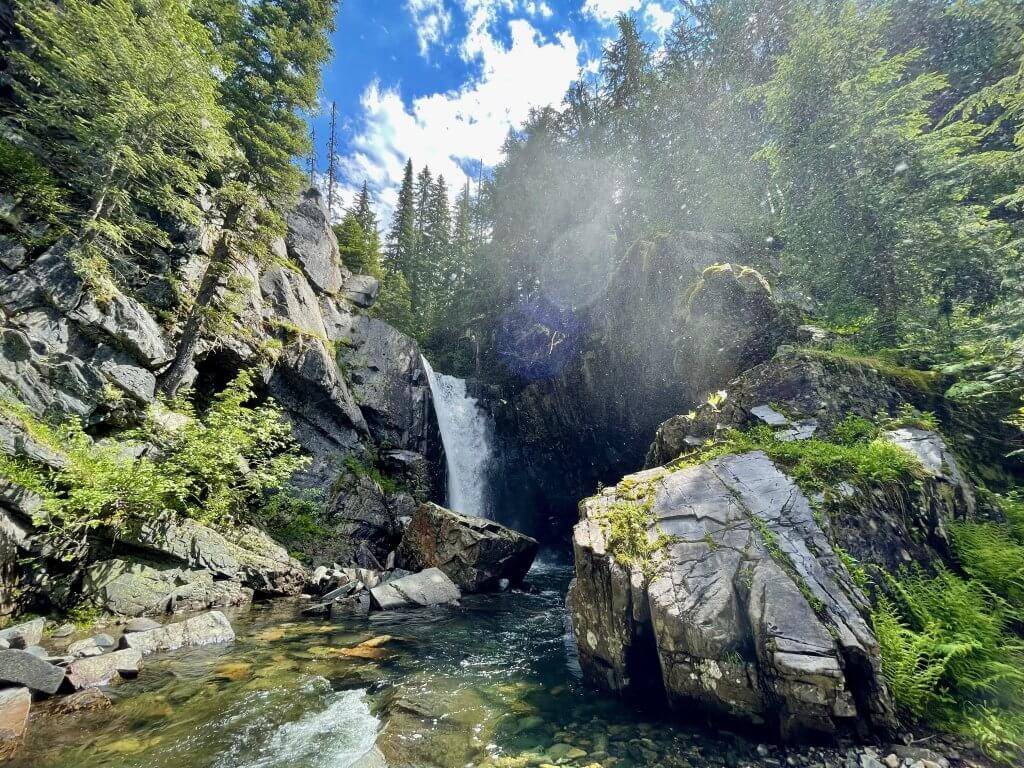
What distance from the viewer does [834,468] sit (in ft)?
20.3

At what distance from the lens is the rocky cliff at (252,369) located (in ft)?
32.1

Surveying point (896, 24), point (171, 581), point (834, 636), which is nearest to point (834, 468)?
point (834, 636)

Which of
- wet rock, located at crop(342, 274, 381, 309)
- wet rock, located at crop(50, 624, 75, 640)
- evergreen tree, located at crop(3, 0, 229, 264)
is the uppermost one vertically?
wet rock, located at crop(342, 274, 381, 309)

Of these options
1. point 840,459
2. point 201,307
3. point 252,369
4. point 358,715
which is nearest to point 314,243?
point 252,369

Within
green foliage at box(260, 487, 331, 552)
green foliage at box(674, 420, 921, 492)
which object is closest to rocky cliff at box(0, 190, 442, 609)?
green foliage at box(260, 487, 331, 552)

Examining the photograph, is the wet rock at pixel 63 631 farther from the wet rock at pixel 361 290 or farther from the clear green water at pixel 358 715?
the wet rock at pixel 361 290

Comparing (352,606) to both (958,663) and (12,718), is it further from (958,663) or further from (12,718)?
(958,663)

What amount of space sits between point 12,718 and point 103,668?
5.75ft

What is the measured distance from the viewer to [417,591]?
12.1 m

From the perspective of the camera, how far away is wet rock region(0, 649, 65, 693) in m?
4.94

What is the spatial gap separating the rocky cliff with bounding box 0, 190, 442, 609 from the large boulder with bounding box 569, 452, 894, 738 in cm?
1036

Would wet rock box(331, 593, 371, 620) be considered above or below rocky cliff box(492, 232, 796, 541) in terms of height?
below

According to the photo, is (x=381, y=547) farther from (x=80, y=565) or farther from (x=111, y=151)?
(x=111, y=151)

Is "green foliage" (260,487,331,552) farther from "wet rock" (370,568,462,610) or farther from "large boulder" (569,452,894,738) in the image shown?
"large boulder" (569,452,894,738)
